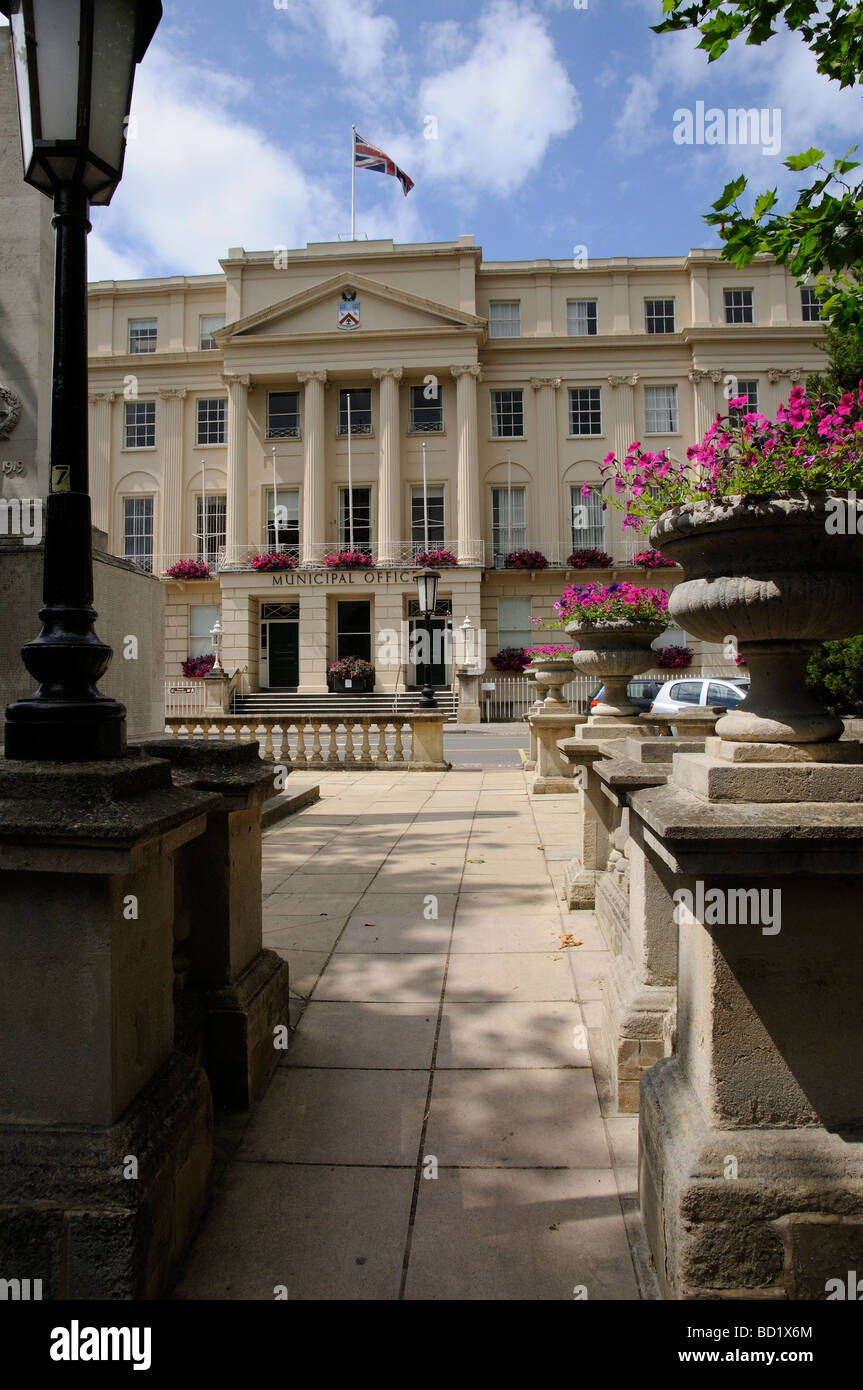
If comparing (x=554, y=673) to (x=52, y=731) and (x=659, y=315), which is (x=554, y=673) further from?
(x=659, y=315)

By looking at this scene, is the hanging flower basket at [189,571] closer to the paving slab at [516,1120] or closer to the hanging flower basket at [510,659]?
the hanging flower basket at [510,659]

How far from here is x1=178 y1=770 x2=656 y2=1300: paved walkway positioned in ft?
6.74

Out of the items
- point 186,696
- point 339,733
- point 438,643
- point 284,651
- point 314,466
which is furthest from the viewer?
point 284,651

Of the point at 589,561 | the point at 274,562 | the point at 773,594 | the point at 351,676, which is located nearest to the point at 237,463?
the point at 274,562

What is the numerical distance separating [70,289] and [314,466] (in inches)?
1201

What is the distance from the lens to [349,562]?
99.8 ft

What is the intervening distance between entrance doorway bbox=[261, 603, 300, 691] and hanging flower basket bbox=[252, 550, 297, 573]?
1.70 metres

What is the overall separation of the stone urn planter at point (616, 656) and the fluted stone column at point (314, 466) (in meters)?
26.3

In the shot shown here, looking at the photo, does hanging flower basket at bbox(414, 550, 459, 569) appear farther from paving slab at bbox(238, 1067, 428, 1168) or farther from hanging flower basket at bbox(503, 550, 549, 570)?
paving slab at bbox(238, 1067, 428, 1168)

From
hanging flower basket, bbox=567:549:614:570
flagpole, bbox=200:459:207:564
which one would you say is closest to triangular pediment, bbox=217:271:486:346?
flagpole, bbox=200:459:207:564

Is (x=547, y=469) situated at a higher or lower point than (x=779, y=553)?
higher

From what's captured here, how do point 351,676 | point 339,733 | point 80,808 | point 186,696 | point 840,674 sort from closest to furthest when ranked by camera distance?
point 80,808 → point 840,674 → point 339,733 → point 351,676 → point 186,696

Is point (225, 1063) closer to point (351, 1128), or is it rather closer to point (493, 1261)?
point (351, 1128)
